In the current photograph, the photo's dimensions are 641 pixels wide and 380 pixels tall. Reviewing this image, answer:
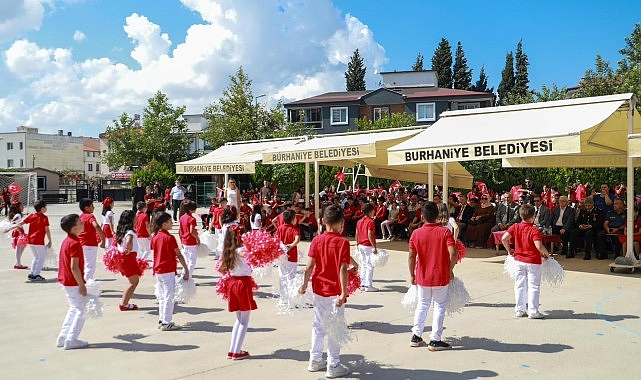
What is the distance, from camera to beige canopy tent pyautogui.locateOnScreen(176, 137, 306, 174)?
18828 mm

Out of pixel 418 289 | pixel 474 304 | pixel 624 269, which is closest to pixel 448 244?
pixel 418 289

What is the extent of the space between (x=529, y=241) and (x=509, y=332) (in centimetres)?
137

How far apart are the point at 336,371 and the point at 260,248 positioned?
240 cm

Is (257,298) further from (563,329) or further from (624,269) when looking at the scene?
(624,269)

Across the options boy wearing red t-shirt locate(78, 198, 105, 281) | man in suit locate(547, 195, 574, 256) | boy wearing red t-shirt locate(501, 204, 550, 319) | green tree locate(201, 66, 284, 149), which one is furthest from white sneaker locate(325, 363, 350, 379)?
green tree locate(201, 66, 284, 149)

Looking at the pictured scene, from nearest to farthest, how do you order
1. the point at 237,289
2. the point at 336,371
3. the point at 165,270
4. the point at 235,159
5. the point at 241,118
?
the point at 336,371 → the point at 237,289 → the point at 165,270 → the point at 235,159 → the point at 241,118

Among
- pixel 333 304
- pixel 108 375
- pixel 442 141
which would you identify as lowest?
pixel 108 375

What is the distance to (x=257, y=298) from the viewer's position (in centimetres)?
970

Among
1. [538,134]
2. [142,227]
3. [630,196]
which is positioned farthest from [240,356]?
[630,196]

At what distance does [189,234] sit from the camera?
33.9 feet

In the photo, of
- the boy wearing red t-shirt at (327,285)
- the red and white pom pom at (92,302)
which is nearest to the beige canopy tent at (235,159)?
the red and white pom pom at (92,302)

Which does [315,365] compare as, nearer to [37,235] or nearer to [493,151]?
[493,151]

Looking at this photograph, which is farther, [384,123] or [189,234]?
[384,123]

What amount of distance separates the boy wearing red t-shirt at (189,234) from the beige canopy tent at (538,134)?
17.5 ft
